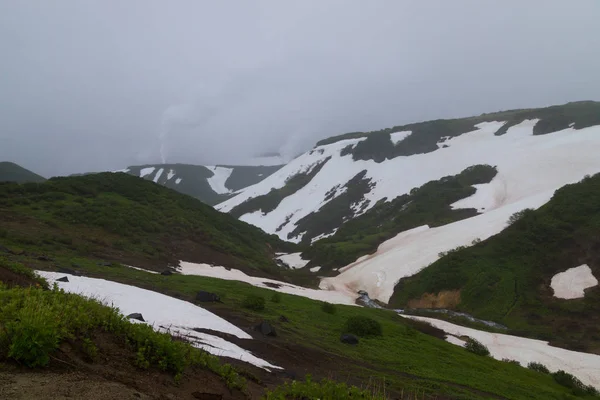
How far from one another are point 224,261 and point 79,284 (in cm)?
3445

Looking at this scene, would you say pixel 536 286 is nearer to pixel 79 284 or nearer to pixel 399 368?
pixel 399 368

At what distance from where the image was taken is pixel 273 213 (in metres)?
141

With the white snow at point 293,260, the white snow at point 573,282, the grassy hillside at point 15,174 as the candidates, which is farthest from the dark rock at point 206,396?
the grassy hillside at point 15,174

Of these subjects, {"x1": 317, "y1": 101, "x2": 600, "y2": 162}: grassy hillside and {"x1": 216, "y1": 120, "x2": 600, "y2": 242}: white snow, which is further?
{"x1": 317, "y1": 101, "x2": 600, "y2": 162}: grassy hillside

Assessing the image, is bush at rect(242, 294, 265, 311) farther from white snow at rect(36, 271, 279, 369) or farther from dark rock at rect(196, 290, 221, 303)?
white snow at rect(36, 271, 279, 369)

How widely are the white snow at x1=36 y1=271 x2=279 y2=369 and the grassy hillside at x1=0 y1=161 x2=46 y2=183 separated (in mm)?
145165

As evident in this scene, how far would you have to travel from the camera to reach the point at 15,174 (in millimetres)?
148250

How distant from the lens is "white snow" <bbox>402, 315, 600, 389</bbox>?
28.1 meters

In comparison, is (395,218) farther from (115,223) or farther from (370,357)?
(370,357)

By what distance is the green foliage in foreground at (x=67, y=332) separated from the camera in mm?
5895

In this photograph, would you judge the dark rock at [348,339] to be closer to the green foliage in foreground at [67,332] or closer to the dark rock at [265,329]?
the dark rock at [265,329]

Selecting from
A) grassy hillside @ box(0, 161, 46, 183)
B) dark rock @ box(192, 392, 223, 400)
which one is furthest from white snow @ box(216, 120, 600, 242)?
dark rock @ box(192, 392, 223, 400)

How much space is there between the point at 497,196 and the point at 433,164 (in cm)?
4103

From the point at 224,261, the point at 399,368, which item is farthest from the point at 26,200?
the point at 399,368
